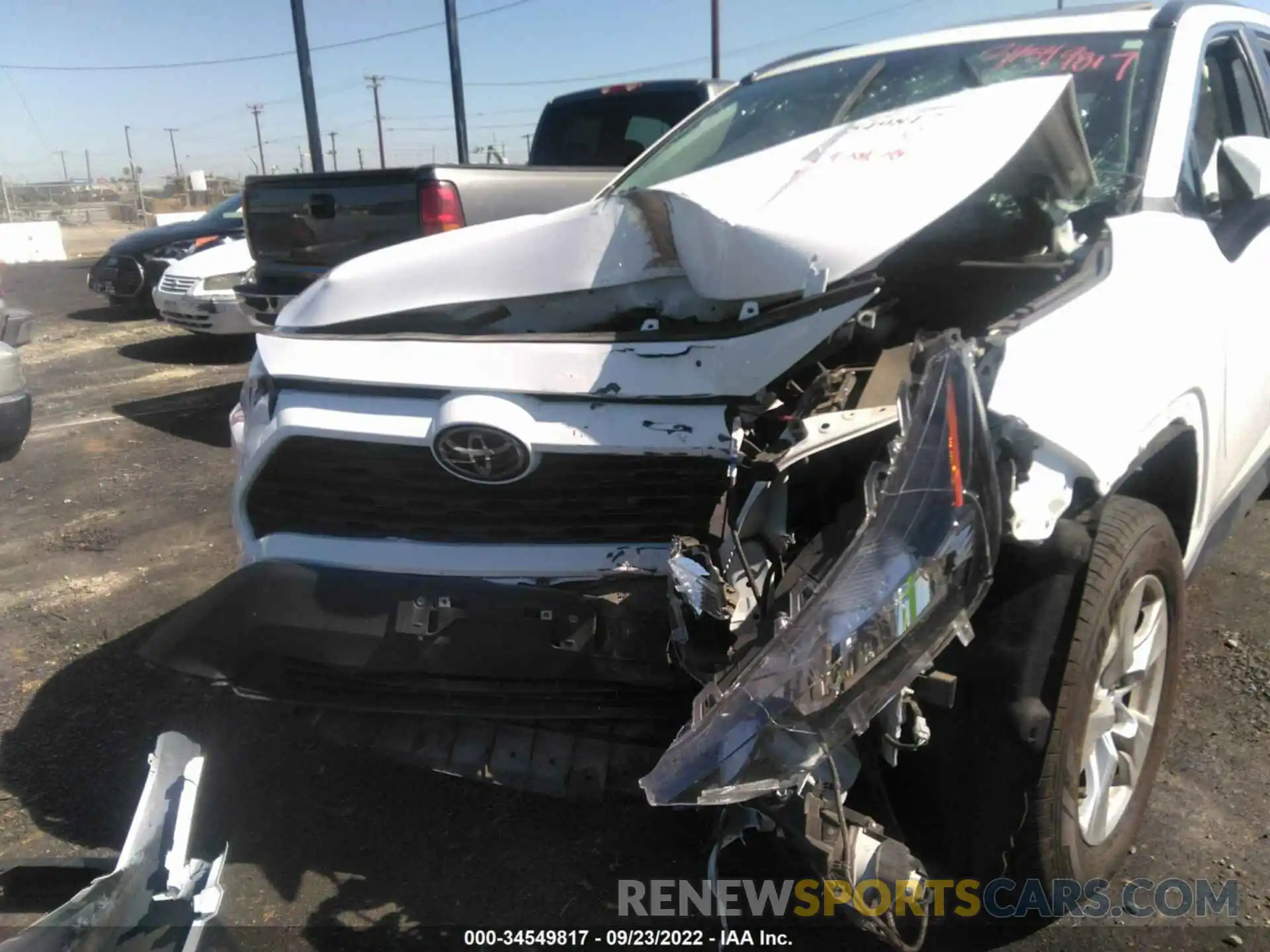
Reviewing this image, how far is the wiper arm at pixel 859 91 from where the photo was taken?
11.2 ft

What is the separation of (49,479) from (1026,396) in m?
6.02

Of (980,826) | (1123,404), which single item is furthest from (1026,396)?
(980,826)

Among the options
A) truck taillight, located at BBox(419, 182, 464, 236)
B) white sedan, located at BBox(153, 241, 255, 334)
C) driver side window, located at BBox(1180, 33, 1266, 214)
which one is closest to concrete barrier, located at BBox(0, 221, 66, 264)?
white sedan, located at BBox(153, 241, 255, 334)

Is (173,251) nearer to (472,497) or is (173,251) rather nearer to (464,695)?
(472,497)

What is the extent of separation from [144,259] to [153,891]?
36.6 ft

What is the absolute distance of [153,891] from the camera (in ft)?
6.58

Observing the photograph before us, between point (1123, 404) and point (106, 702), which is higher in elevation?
point (1123, 404)

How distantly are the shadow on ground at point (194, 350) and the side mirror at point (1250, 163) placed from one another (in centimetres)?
861

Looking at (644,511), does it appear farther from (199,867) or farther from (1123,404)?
(199,867)

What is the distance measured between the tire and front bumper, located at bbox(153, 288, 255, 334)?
808 centimetres

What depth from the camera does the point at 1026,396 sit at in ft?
5.74

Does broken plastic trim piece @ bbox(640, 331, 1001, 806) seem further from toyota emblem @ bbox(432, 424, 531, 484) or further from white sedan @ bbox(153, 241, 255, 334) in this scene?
white sedan @ bbox(153, 241, 255, 334)

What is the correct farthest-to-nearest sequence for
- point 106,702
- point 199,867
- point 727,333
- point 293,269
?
point 293,269, point 106,702, point 727,333, point 199,867

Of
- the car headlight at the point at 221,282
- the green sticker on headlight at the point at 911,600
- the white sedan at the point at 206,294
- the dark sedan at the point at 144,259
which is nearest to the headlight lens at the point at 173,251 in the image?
the dark sedan at the point at 144,259
